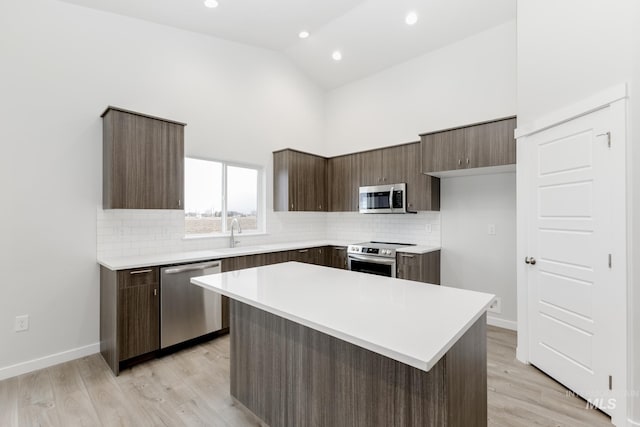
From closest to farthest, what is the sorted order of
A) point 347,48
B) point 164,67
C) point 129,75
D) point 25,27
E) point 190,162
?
point 25,27 → point 129,75 → point 164,67 → point 190,162 → point 347,48

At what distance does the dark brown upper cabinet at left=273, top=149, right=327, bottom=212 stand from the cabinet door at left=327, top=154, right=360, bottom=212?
0.18 meters

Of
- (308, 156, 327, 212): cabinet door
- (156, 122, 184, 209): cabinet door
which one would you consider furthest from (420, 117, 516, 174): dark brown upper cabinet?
(156, 122, 184, 209): cabinet door

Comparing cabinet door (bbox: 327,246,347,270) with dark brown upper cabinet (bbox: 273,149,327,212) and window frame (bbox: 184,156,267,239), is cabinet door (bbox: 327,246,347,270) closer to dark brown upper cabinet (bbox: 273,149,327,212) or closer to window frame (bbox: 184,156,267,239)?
dark brown upper cabinet (bbox: 273,149,327,212)

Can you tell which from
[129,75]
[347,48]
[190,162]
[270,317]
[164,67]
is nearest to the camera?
[270,317]

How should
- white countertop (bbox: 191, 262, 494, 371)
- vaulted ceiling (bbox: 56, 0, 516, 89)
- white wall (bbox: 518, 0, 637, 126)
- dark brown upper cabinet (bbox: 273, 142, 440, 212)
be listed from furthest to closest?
dark brown upper cabinet (bbox: 273, 142, 440, 212), vaulted ceiling (bbox: 56, 0, 516, 89), white wall (bbox: 518, 0, 637, 126), white countertop (bbox: 191, 262, 494, 371)

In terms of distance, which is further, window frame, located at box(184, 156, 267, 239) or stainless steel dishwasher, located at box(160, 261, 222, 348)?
window frame, located at box(184, 156, 267, 239)

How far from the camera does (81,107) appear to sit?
9.72ft

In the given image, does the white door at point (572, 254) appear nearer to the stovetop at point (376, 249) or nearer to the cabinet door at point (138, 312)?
the stovetop at point (376, 249)

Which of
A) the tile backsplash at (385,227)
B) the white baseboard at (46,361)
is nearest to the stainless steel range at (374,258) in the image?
the tile backsplash at (385,227)

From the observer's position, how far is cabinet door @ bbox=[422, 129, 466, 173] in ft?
11.4

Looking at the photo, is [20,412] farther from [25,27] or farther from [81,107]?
[25,27]

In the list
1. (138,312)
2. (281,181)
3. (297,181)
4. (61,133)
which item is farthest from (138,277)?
(297,181)

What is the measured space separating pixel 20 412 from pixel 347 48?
522 cm

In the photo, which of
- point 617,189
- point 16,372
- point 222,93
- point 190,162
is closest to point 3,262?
point 16,372
